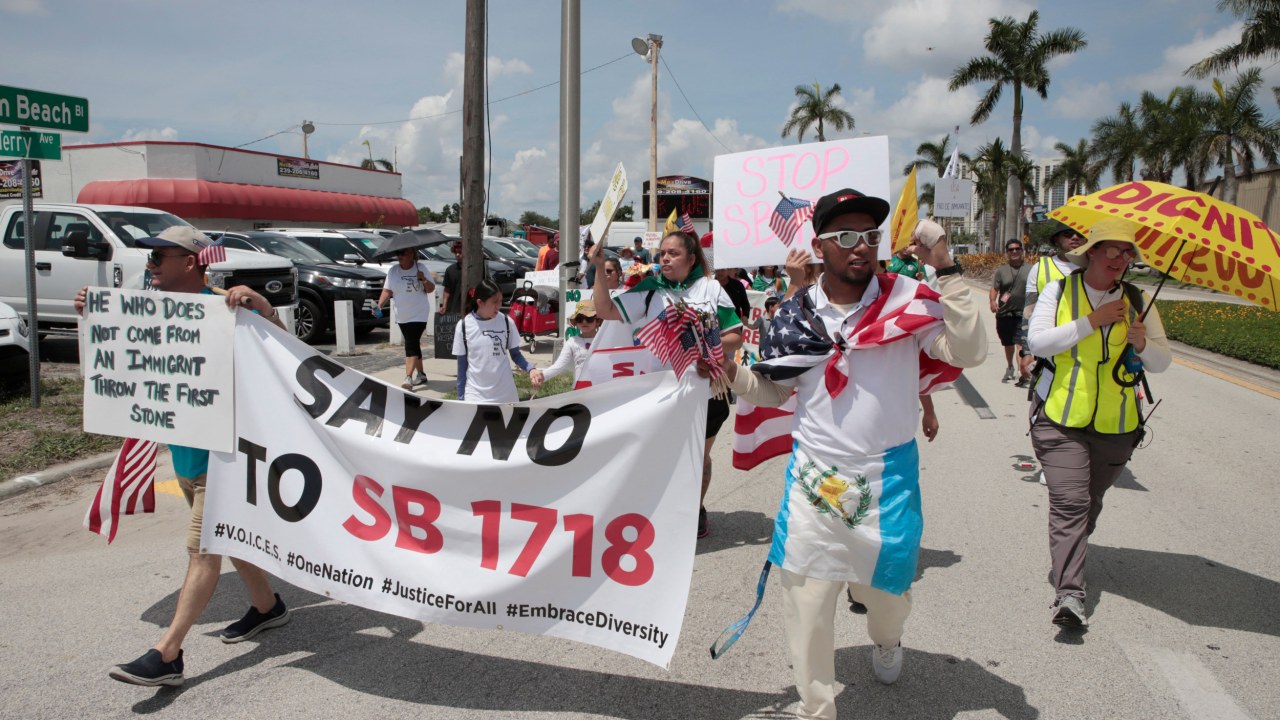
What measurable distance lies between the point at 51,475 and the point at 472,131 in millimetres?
6101

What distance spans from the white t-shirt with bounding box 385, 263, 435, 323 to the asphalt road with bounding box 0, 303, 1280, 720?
476 centimetres

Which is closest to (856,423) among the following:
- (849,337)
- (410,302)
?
(849,337)

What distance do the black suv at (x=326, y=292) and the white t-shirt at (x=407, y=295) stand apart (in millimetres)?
3515

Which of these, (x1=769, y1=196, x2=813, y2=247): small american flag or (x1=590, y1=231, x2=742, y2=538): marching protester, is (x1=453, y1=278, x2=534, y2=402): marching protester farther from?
→ (x1=769, y1=196, x2=813, y2=247): small american flag

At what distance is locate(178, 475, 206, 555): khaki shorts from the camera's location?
3775mm

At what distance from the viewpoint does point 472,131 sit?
10844 millimetres

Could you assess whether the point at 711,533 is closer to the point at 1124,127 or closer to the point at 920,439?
the point at 920,439

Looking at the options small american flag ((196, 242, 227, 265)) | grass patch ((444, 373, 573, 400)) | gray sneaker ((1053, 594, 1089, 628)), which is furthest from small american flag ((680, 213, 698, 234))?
grass patch ((444, 373, 573, 400))

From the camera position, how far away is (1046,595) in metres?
4.57

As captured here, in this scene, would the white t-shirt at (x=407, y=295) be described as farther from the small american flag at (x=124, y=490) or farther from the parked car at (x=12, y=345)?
the small american flag at (x=124, y=490)

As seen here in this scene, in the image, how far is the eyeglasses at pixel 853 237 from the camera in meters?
3.02

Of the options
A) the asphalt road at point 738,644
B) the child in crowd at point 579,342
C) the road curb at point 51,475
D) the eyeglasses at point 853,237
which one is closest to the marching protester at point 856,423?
the eyeglasses at point 853,237

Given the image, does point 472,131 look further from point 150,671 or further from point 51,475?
point 150,671

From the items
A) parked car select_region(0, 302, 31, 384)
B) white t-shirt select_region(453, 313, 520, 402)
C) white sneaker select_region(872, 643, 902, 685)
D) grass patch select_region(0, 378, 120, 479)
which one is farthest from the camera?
parked car select_region(0, 302, 31, 384)
